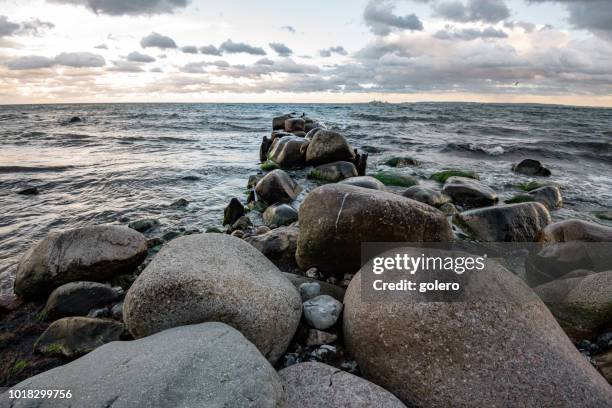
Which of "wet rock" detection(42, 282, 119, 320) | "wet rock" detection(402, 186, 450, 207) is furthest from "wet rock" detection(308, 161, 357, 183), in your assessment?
"wet rock" detection(42, 282, 119, 320)

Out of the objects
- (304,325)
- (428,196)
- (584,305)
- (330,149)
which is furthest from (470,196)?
(304,325)

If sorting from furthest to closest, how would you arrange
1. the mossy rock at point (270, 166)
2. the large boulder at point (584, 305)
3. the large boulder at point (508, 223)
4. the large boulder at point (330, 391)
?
the mossy rock at point (270, 166) → the large boulder at point (508, 223) → the large boulder at point (584, 305) → the large boulder at point (330, 391)

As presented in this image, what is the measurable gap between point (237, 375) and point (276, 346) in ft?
3.21

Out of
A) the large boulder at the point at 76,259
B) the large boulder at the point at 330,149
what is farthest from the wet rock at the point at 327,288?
the large boulder at the point at 330,149

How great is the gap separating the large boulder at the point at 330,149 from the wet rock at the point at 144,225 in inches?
227

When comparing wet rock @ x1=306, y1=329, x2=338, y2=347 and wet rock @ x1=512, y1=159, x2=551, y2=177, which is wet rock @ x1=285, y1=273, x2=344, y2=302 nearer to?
wet rock @ x1=306, y1=329, x2=338, y2=347

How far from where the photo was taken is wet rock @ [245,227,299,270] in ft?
16.8

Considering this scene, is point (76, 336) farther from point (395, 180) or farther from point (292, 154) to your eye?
point (292, 154)

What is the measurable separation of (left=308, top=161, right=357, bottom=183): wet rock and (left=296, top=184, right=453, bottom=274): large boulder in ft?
18.8

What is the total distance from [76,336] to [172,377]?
1.99 meters

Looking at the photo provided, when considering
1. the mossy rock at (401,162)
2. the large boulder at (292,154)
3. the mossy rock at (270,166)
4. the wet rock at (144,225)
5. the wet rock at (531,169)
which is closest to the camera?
the wet rock at (144,225)

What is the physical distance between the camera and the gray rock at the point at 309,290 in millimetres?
3766

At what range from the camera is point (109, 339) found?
336 cm

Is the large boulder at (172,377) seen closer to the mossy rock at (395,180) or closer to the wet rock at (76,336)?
the wet rock at (76,336)
